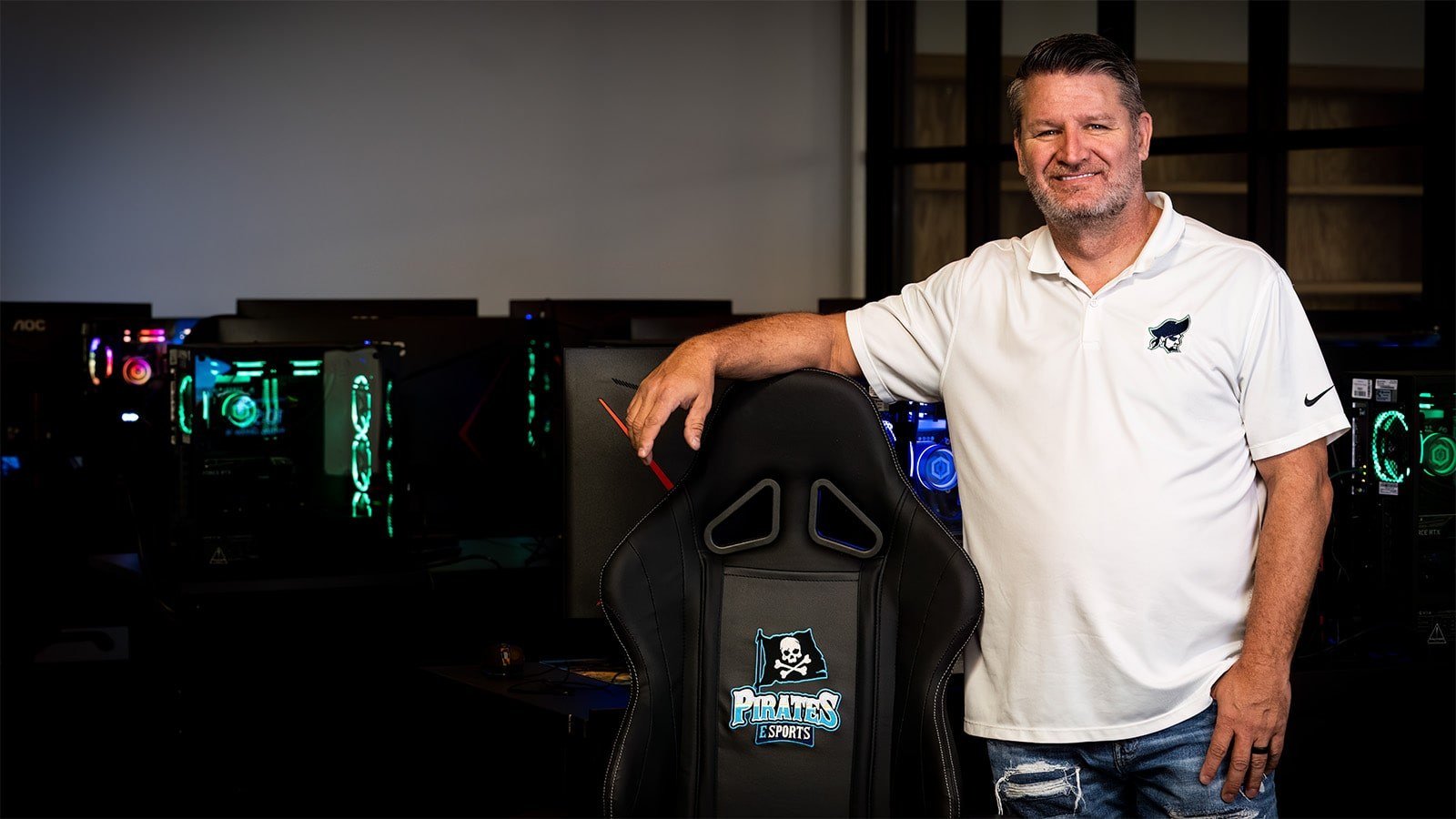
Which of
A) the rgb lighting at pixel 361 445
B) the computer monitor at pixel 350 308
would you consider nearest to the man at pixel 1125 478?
the rgb lighting at pixel 361 445

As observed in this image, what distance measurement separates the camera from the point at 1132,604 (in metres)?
1.53

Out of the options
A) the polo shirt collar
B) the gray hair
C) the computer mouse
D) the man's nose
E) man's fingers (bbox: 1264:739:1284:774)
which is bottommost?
the computer mouse

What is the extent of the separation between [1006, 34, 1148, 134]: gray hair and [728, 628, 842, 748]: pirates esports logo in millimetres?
778

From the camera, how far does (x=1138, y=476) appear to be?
1519mm

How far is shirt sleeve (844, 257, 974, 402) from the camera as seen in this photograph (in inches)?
67.7

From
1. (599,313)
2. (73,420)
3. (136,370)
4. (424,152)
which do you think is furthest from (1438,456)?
(424,152)

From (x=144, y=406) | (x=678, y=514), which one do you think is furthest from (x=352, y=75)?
(x=678, y=514)

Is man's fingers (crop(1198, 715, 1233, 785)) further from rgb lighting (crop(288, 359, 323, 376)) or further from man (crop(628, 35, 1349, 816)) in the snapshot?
rgb lighting (crop(288, 359, 323, 376))

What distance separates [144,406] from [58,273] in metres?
2.79

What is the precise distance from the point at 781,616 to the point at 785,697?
0.10 m

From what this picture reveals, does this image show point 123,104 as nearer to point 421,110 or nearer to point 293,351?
point 421,110

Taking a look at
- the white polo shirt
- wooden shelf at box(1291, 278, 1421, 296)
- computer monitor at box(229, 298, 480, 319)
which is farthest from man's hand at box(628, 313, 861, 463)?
wooden shelf at box(1291, 278, 1421, 296)

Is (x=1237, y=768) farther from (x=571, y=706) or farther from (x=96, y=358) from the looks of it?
(x=96, y=358)

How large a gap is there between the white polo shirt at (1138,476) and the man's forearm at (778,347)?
9.8 inches
